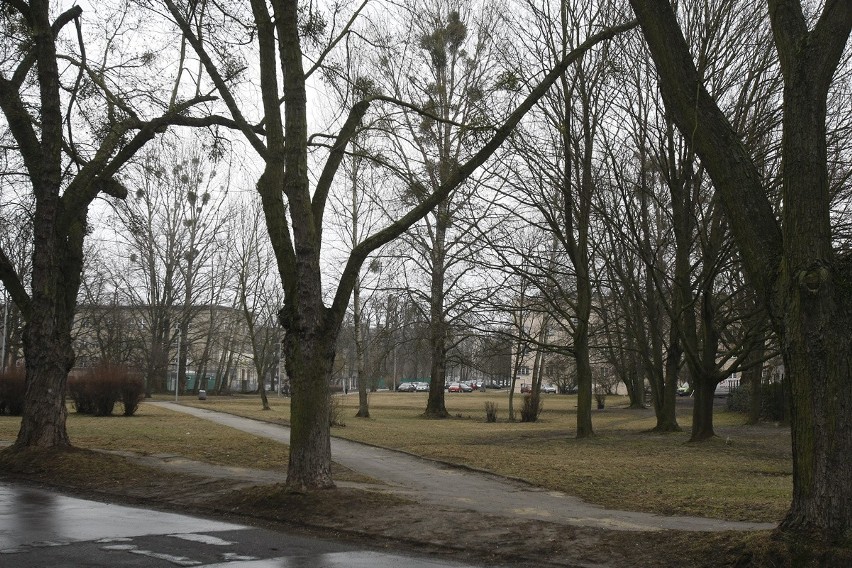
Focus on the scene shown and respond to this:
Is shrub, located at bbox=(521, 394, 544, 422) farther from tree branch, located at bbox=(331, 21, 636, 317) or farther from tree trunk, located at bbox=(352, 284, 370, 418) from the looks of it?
tree branch, located at bbox=(331, 21, 636, 317)

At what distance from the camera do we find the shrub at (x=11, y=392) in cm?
3153

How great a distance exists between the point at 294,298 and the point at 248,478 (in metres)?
3.97

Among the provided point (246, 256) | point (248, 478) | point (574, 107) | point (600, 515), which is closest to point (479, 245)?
point (574, 107)

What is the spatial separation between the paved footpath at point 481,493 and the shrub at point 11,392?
1859 centimetres

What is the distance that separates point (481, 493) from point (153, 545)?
18.3 ft

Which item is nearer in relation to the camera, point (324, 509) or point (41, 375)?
point (324, 509)

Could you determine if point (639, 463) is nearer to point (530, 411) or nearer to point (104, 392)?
point (530, 411)

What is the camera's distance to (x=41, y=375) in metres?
14.9

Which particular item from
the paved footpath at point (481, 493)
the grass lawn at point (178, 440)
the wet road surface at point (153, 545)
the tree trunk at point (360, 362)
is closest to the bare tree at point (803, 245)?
the paved footpath at point (481, 493)

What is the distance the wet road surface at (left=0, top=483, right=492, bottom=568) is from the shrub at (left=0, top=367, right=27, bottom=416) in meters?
23.5

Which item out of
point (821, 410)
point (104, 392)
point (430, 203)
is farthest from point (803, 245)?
point (104, 392)

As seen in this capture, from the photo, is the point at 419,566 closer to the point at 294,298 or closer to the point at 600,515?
the point at 600,515

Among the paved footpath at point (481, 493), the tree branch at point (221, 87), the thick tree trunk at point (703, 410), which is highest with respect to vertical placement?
the tree branch at point (221, 87)

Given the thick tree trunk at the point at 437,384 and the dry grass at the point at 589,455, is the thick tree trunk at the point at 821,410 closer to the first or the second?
the dry grass at the point at 589,455
